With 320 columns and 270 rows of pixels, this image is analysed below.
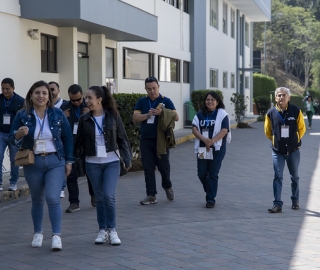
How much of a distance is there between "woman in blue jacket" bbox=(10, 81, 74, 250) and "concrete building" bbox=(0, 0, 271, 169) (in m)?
6.61

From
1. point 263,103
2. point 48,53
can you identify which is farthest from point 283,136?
point 263,103

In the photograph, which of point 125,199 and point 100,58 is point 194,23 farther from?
point 125,199

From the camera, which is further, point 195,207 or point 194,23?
point 194,23

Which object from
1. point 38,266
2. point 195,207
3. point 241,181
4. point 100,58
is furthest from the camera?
point 100,58

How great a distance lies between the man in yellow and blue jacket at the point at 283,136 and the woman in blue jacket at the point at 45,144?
359 centimetres

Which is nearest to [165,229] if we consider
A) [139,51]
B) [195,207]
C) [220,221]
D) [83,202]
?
[220,221]

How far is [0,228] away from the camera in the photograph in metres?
8.62

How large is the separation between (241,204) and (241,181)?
2821 millimetres

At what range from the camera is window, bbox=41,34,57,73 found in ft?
51.4

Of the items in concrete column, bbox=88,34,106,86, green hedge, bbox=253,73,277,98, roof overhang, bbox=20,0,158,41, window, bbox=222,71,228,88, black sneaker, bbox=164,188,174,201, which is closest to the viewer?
black sneaker, bbox=164,188,174,201

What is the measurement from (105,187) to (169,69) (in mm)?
18896

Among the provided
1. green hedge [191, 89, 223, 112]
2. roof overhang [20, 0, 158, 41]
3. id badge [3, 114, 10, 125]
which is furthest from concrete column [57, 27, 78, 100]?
green hedge [191, 89, 223, 112]

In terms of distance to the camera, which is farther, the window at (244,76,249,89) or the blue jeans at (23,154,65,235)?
the window at (244,76,249,89)

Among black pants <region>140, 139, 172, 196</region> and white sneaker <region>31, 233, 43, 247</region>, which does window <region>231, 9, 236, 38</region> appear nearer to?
black pants <region>140, 139, 172, 196</region>
